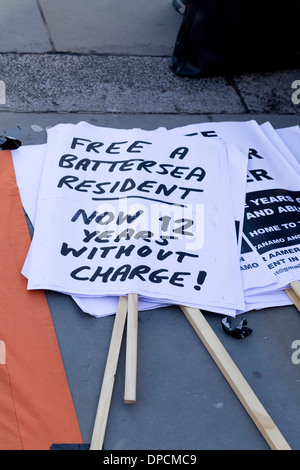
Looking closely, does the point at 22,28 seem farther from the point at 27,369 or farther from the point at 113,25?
the point at 27,369

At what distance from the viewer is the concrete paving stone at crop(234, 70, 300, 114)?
318 centimetres

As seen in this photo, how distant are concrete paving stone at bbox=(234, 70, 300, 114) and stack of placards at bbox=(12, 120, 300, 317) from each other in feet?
1.59

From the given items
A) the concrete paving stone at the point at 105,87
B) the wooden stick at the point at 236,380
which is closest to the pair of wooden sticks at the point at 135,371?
the wooden stick at the point at 236,380

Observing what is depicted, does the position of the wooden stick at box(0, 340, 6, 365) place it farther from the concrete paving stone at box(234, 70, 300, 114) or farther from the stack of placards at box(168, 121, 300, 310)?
the concrete paving stone at box(234, 70, 300, 114)

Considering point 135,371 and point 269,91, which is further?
point 269,91

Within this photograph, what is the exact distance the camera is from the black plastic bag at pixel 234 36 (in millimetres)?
3111

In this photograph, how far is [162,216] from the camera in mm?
2244

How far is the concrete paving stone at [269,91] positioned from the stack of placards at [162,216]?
48cm

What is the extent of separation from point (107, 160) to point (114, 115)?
548 mm

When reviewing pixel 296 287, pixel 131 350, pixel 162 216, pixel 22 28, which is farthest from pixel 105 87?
pixel 131 350

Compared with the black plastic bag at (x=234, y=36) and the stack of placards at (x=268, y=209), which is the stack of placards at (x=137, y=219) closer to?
the stack of placards at (x=268, y=209)

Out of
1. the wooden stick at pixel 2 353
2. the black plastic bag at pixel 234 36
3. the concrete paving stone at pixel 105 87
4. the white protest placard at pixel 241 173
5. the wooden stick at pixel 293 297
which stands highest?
the black plastic bag at pixel 234 36

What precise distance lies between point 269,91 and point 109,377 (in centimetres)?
218

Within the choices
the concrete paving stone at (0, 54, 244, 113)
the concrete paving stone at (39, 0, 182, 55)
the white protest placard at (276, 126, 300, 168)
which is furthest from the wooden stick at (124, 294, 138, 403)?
the concrete paving stone at (39, 0, 182, 55)
